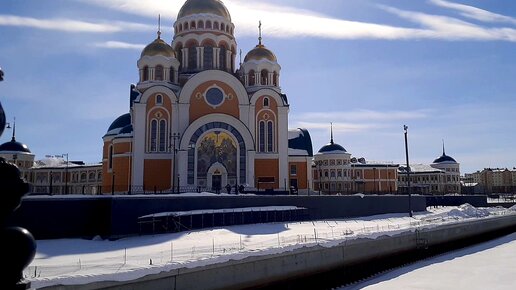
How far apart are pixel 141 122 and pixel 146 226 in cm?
1836

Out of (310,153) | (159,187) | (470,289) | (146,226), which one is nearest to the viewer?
(470,289)

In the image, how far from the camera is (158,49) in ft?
135

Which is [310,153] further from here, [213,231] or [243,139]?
[213,231]

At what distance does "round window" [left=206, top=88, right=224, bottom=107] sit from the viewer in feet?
125

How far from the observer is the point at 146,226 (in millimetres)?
20203

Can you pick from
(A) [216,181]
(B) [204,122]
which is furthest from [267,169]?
(B) [204,122]

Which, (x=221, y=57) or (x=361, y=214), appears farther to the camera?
(x=221, y=57)

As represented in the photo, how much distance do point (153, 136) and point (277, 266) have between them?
85.4 ft

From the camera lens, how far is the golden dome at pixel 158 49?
41062 millimetres

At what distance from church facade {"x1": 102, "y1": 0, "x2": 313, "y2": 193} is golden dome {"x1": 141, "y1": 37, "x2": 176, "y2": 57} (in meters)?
0.09

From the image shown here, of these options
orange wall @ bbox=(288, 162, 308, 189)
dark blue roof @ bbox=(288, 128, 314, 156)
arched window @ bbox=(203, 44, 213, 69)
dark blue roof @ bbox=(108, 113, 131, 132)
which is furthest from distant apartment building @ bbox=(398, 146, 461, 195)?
dark blue roof @ bbox=(108, 113, 131, 132)

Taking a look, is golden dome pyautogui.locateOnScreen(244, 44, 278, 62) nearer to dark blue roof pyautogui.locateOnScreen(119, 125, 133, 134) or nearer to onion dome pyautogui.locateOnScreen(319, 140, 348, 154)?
dark blue roof pyautogui.locateOnScreen(119, 125, 133, 134)

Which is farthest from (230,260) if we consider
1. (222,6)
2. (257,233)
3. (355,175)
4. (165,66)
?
(355,175)

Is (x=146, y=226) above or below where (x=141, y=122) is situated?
below
